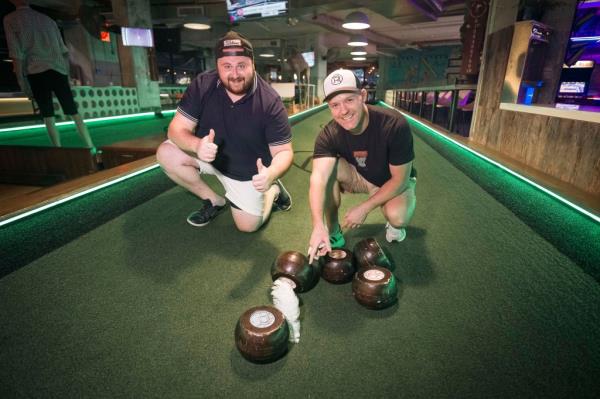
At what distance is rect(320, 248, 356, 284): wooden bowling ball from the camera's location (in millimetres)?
1503

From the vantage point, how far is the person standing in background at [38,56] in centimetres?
304

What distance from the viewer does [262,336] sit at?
3.42 feet

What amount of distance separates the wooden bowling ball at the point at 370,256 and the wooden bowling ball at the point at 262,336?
54 centimetres

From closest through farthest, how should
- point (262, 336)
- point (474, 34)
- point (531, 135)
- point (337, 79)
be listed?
point (262, 336) → point (337, 79) → point (531, 135) → point (474, 34)

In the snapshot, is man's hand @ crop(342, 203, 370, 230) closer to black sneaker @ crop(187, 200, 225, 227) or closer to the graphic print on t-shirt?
the graphic print on t-shirt

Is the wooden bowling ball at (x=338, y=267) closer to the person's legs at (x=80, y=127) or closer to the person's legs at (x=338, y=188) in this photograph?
the person's legs at (x=338, y=188)

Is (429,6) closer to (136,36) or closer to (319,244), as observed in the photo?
(136,36)

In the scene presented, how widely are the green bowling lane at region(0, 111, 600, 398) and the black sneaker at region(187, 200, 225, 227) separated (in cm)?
10

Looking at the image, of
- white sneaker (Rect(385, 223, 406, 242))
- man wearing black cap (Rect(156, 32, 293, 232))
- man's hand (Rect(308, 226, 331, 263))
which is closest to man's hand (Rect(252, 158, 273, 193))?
man wearing black cap (Rect(156, 32, 293, 232))

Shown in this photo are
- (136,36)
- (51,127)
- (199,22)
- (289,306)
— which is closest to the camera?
(289,306)

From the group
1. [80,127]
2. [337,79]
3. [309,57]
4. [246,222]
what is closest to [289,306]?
[246,222]

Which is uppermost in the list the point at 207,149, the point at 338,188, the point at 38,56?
the point at 38,56

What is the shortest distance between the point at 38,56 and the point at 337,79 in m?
3.35

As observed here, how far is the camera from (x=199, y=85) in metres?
2.02
